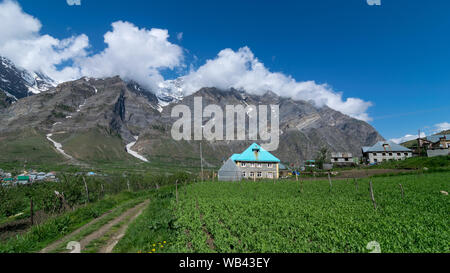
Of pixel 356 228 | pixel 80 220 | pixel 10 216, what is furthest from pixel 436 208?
pixel 10 216

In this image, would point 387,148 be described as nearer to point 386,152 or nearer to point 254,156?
point 386,152

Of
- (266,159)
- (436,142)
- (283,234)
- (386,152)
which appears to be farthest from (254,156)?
(436,142)

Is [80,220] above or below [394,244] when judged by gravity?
below

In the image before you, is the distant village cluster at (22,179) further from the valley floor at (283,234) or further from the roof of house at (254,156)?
the roof of house at (254,156)

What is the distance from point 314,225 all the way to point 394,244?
3.60m

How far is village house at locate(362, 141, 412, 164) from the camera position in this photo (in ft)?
261

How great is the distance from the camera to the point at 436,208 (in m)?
13.5

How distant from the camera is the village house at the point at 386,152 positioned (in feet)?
261

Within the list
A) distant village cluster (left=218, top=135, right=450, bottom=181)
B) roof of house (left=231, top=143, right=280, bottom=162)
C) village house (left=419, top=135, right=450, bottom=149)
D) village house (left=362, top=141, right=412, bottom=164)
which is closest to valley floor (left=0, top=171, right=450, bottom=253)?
distant village cluster (left=218, top=135, right=450, bottom=181)

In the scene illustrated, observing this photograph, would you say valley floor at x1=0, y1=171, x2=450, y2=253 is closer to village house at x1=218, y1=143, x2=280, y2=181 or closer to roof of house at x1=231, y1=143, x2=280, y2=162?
village house at x1=218, y1=143, x2=280, y2=181

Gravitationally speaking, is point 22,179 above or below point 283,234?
below

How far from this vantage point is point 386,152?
81312 mm
